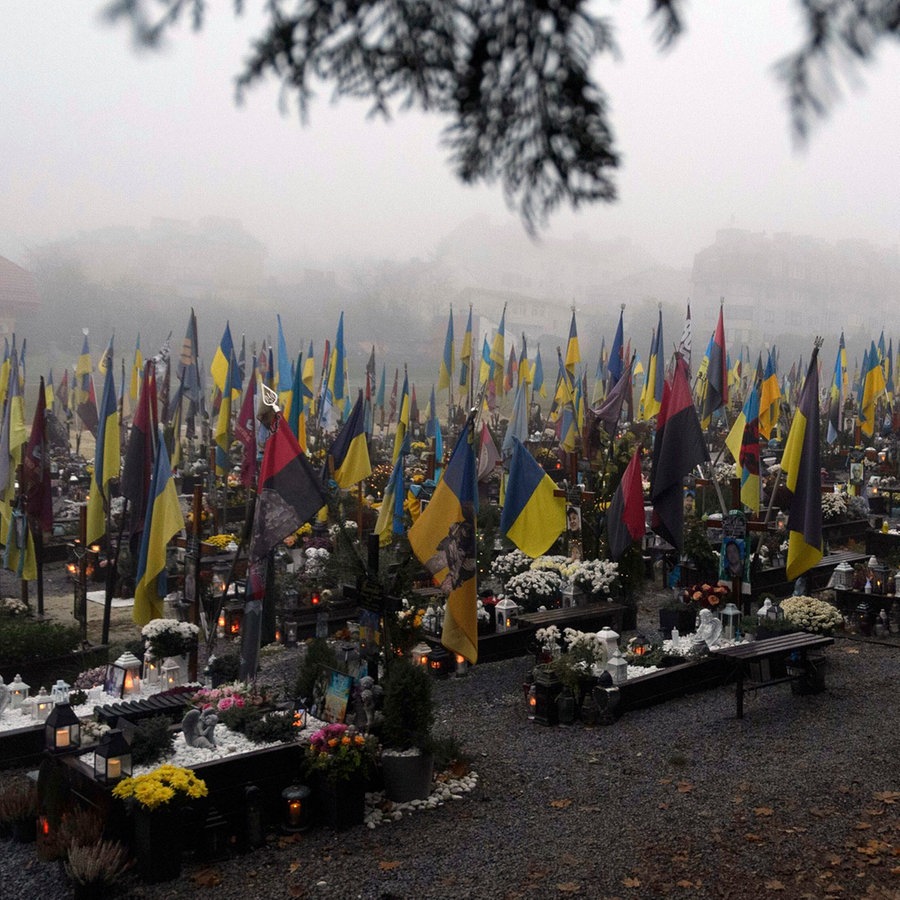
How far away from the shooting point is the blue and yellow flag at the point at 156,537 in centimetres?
1231

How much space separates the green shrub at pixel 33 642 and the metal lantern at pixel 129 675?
85.6 inches

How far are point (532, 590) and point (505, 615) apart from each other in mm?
1140

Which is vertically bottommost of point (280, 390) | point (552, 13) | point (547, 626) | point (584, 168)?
point (547, 626)

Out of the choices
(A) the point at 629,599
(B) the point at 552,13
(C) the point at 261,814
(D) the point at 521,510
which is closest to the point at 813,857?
(C) the point at 261,814

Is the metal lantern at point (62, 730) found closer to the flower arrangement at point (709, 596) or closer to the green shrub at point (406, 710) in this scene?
the green shrub at point (406, 710)

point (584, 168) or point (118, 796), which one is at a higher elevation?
point (584, 168)

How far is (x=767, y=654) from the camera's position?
481 inches

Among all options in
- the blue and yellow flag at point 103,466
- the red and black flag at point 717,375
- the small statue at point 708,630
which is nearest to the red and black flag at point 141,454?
the blue and yellow flag at point 103,466

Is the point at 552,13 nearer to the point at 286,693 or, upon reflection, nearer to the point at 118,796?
the point at 118,796

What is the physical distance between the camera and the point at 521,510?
44.6 feet

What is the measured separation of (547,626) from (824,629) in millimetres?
3751

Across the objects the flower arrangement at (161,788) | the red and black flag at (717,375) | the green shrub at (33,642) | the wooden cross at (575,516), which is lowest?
the green shrub at (33,642)

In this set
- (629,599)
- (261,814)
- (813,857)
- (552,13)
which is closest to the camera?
(552,13)

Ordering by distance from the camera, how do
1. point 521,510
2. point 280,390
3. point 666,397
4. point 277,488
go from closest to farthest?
1. point 277,488
2. point 521,510
3. point 666,397
4. point 280,390
